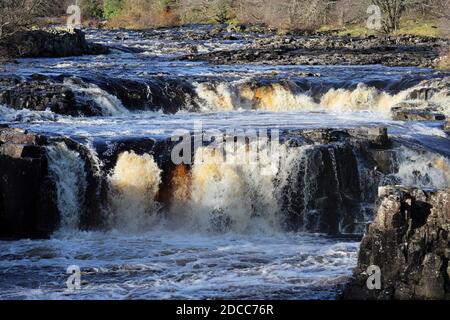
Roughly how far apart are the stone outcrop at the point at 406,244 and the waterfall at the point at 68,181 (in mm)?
7451

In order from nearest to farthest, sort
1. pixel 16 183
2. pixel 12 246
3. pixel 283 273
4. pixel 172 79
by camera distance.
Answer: pixel 283 273, pixel 12 246, pixel 16 183, pixel 172 79

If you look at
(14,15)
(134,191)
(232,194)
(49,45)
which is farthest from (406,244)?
(49,45)

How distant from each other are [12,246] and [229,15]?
47851 mm

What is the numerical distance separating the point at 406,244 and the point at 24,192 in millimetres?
8423

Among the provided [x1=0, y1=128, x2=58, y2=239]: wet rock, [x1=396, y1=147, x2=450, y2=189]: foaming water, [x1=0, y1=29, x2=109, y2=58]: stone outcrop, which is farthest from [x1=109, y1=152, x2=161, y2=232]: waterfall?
[x1=0, y1=29, x2=109, y2=58]: stone outcrop

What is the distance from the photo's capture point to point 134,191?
1716 centimetres

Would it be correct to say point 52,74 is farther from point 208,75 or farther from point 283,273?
point 283,273

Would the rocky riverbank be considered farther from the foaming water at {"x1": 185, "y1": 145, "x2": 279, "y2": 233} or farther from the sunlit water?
the foaming water at {"x1": 185, "y1": 145, "x2": 279, "y2": 233}

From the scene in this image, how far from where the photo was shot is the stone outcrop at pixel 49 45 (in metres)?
34.7

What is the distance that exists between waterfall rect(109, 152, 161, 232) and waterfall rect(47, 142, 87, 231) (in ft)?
2.14

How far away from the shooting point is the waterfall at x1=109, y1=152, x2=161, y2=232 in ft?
55.5

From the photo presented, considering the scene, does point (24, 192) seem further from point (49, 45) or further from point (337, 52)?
point (337, 52)

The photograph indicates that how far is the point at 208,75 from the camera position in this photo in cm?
2784

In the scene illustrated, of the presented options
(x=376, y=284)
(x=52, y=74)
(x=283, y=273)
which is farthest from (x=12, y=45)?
(x=376, y=284)
